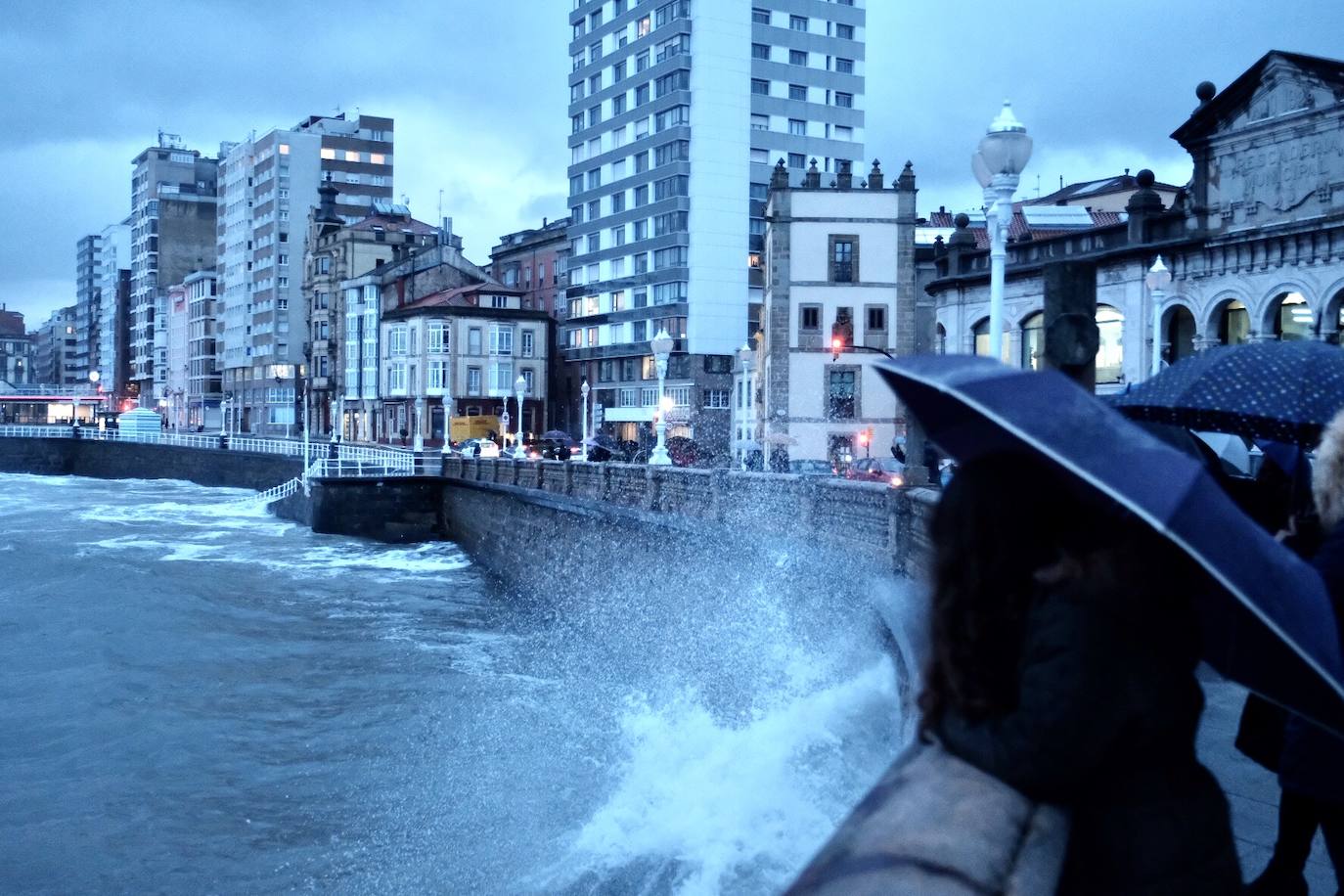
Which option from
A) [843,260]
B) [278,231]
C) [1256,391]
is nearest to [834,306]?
[843,260]

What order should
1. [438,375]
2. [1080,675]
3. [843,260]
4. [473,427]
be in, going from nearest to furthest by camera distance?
[1080,675], [843,260], [473,427], [438,375]

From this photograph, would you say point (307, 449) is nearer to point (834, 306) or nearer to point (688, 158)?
point (834, 306)

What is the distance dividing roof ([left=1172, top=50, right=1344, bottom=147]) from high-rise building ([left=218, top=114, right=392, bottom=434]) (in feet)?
255

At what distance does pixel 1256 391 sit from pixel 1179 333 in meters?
26.3

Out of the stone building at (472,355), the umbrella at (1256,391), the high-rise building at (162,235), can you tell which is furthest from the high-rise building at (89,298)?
the umbrella at (1256,391)

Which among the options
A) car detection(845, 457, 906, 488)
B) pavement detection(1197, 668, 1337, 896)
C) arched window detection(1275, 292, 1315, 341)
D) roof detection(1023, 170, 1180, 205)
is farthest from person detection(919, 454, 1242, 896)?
roof detection(1023, 170, 1180, 205)

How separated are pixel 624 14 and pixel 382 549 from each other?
1468 inches

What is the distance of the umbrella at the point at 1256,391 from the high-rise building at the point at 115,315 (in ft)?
496

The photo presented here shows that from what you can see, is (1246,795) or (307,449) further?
(307,449)

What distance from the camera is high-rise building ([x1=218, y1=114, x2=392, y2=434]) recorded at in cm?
10050

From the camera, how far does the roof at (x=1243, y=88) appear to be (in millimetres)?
25453

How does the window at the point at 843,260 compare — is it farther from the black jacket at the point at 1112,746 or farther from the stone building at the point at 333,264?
the stone building at the point at 333,264

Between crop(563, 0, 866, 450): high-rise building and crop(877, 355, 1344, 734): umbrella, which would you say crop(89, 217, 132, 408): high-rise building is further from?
crop(877, 355, 1344, 734): umbrella

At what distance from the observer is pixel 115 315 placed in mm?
146500
